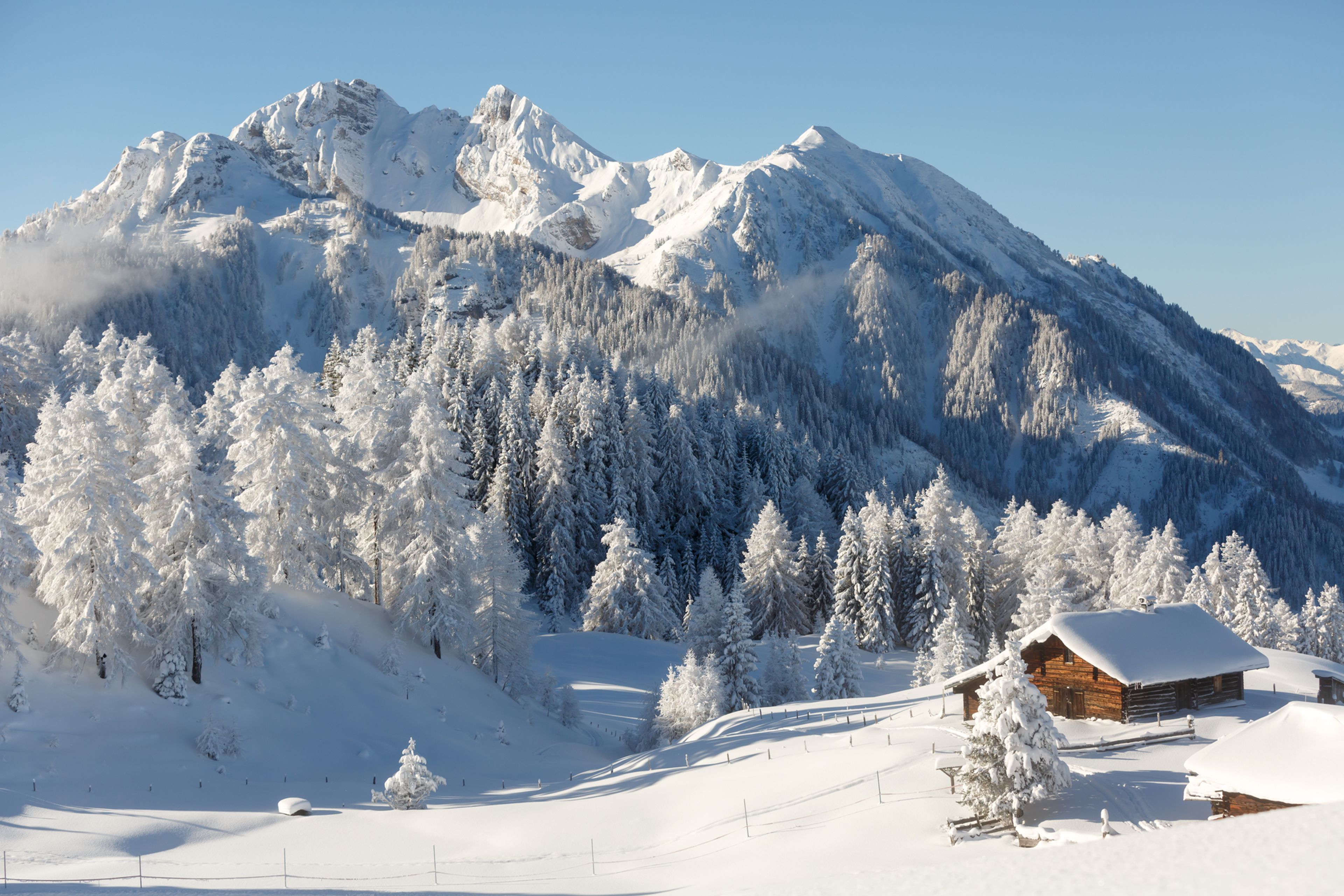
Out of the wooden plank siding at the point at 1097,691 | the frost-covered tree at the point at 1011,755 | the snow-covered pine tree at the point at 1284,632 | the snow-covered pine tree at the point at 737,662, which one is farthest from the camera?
the snow-covered pine tree at the point at 1284,632

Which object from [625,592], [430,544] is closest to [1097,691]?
[430,544]

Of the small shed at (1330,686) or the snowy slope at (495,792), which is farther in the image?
the small shed at (1330,686)

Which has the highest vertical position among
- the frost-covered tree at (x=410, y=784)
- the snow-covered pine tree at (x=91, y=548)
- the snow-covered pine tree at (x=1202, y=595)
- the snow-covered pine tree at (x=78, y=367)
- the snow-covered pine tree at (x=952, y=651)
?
the snow-covered pine tree at (x=78, y=367)

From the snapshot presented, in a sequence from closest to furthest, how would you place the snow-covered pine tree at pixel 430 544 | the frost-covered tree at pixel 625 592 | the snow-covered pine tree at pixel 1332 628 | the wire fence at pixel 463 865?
the wire fence at pixel 463 865 < the snow-covered pine tree at pixel 430 544 < the snow-covered pine tree at pixel 1332 628 < the frost-covered tree at pixel 625 592

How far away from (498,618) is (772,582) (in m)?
25.9

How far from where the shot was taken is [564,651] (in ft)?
204

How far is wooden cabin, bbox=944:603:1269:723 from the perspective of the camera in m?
30.8

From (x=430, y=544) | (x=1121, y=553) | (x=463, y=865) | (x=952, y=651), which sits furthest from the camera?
(x=1121, y=553)

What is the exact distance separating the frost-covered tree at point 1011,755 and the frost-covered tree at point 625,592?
146ft

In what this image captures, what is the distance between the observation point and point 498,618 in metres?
48.3

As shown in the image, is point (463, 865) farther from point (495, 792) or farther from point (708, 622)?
point (708, 622)

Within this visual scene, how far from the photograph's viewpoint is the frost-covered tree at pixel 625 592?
65938mm

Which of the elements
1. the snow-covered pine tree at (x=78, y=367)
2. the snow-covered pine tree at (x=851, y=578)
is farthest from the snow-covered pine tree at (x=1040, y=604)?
the snow-covered pine tree at (x=78, y=367)

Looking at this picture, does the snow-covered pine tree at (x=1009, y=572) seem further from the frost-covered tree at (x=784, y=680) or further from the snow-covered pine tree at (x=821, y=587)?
the frost-covered tree at (x=784, y=680)
